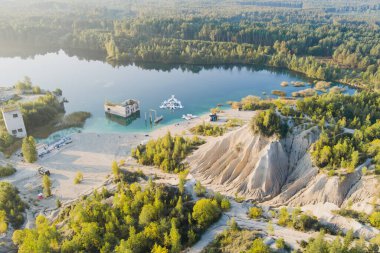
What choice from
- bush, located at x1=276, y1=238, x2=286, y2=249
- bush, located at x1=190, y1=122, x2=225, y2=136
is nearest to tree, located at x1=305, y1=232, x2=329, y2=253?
bush, located at x1=276, y1=238, x2=286, y2=249

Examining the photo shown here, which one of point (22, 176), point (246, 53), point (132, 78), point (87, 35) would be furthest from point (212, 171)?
point (87, 35)

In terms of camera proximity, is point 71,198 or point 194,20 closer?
point 71,198

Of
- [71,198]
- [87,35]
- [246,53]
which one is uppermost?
[87,35]

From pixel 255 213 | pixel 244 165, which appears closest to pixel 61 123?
pixel 244 165

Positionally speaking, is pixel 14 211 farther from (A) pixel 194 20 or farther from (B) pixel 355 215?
(A) pixel 194 20

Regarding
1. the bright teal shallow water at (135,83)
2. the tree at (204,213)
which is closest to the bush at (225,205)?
the tree at (204,213)

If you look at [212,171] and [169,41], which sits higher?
[169,41]

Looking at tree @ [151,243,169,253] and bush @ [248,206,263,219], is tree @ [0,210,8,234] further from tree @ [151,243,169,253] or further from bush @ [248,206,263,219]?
bush @ [248,206,263,219]
